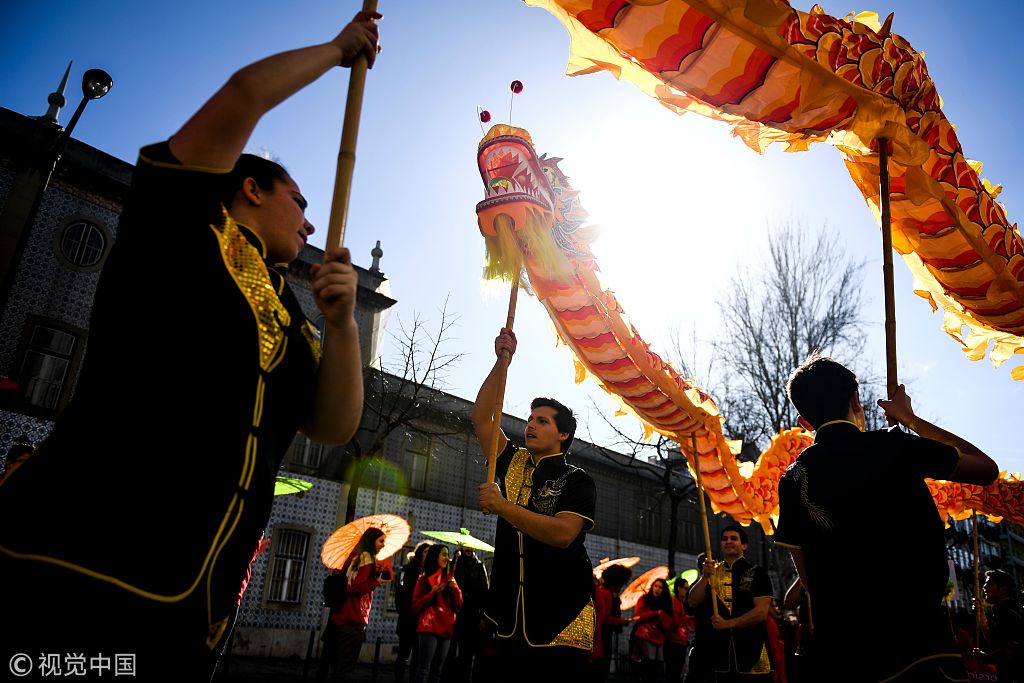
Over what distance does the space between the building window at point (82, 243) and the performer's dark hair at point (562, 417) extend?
14.8 metres

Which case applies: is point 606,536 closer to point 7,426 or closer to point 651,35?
point 7,426

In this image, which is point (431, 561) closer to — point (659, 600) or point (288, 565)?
point (659, 600)

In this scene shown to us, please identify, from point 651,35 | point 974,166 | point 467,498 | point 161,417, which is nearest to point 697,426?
point 974,166

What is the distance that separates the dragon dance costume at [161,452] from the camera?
45.1 inches

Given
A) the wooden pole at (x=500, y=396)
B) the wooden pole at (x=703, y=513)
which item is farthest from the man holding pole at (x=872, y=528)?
the wooden pole at (x=703, y=513)

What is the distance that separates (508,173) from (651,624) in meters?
10.6

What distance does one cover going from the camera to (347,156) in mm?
1699

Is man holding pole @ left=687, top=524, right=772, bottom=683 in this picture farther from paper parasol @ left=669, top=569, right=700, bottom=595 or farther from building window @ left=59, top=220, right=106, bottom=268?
building window @ left=59, top=220, right=106, bottom=268

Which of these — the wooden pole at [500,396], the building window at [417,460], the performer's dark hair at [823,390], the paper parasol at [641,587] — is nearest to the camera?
the performer's dark hair at [823,390]

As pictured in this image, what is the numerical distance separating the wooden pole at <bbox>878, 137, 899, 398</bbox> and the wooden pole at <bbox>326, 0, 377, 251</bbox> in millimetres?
2454

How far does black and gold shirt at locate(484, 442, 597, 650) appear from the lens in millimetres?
3248

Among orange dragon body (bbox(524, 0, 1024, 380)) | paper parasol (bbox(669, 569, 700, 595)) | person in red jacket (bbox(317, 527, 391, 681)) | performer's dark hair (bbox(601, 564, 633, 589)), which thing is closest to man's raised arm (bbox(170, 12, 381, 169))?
orange dragon body (bbox(524, 0, 1024, 380))

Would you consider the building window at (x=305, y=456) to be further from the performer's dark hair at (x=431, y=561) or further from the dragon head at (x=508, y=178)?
the dragon head at (x=508, y=178)

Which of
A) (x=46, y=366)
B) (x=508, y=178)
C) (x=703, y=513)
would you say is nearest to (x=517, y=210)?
(x=508, y=178)
